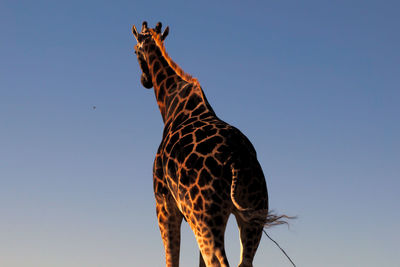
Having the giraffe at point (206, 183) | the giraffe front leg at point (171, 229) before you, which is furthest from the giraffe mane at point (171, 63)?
the giraffe front leg at point (171, 229)

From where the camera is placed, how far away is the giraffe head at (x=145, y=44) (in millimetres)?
14789

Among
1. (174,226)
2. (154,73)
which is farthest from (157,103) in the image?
(174,226)

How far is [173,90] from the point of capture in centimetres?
1383

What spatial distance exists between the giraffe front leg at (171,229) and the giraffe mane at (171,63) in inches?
Answer: 106

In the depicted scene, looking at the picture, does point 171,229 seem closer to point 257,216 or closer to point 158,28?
point 257,216

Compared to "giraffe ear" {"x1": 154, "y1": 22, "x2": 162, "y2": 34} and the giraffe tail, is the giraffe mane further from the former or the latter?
the giraffe tail

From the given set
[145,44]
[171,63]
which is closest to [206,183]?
[171,63]

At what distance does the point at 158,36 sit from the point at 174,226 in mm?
4731

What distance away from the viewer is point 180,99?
528 inches

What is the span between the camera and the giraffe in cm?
1100

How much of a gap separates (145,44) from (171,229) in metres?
4.68

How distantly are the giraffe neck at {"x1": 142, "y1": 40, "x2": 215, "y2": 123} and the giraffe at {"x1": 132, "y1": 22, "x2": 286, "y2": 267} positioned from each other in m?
0.03

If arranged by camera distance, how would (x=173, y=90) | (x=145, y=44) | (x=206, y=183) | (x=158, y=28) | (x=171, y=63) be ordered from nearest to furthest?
(x=206, y=183), (x=173, y=90), (x=171, y=63), (x=145, y=44), (x=158, y=28)

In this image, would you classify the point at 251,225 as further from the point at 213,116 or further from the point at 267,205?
the point at 213,116
